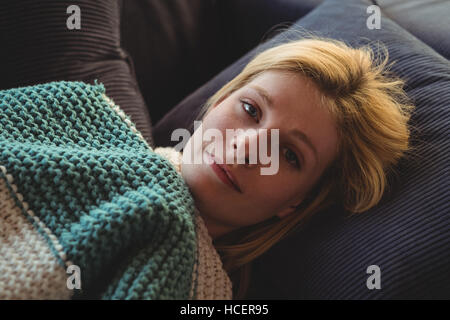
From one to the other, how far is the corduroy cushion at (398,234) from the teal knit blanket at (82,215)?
0.22 metres

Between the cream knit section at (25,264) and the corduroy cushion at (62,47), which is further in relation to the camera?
the corduroy cushion at (62,47)

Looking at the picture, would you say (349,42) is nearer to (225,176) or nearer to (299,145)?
(299,145)

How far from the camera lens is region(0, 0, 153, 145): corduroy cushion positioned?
719 millimetres

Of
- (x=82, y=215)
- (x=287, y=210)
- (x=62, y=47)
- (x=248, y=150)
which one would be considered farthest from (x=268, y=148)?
(x=62, y=47)

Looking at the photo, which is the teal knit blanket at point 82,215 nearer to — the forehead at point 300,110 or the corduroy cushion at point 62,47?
the corduroy cushion at point 62,47

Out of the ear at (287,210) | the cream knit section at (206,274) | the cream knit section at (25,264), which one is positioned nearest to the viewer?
the cream knit section at (25,264)

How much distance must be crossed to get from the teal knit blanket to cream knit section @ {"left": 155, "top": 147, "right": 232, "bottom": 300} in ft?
Result: 0.07

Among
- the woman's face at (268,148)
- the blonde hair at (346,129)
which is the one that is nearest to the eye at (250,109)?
the woman's face at (268,148)

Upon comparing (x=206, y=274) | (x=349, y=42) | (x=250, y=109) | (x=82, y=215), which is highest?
(x=349, y=42)

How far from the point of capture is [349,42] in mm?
Answer: 836

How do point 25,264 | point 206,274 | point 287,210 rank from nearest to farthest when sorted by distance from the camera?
point 25,264 < point 206,274 < point 287,210

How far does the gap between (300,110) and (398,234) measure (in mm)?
267

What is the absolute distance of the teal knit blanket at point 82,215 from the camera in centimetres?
53
